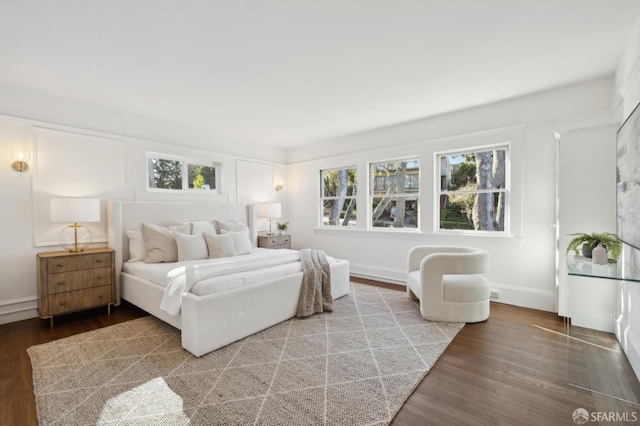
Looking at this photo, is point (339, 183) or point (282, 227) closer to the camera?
point (339, 183)

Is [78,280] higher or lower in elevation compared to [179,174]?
lower

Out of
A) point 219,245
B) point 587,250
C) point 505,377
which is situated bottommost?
point 505,377

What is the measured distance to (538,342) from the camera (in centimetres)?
270

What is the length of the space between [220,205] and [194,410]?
368cm

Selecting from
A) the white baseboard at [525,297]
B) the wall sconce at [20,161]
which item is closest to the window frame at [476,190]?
the white baseboard at [525,297]

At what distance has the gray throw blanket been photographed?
331cm

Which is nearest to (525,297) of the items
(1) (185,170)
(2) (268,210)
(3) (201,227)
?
(2) (268,210)

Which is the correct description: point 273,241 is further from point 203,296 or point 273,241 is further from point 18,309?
point 18,309

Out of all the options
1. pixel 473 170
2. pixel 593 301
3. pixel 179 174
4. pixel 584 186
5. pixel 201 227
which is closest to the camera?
pixel 593 301

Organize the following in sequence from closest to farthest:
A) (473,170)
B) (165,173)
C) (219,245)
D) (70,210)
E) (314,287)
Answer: (70,210) → (314,287) → (219,245) → (473,170) → (165,173)

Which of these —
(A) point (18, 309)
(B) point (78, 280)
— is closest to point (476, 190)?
(B) point (78, 280)

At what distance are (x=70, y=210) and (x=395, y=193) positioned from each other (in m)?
4.44

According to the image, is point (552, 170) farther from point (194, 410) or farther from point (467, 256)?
point (194, 410)

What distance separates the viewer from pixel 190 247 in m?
3.85
